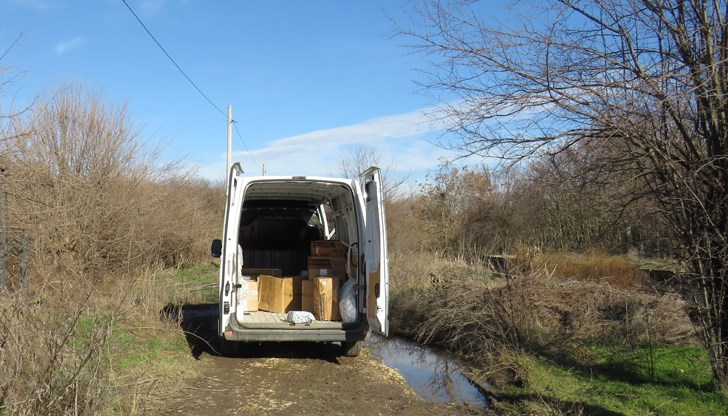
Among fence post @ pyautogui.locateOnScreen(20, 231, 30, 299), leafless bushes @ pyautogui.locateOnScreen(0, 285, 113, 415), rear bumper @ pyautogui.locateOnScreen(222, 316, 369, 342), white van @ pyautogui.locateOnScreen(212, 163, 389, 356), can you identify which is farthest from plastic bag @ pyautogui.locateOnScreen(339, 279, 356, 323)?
leafless bushes @ pyautogui.locateOnScreen(0, 285, 113, 415)

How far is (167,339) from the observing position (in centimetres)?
871

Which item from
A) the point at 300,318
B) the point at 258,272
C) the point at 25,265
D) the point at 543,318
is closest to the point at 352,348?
the point at 300,318

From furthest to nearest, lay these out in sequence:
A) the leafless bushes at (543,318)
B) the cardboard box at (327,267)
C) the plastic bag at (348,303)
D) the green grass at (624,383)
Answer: the cardboard box at (327,267) < the leafless bushes at (543,318) < the plastic bag at (348,303) < the green grass at (624,383)

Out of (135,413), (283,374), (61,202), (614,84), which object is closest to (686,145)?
(614,84)

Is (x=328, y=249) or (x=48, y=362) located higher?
(x=328, y=249)

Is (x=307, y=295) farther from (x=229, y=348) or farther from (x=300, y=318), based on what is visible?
(x=229, y=348)

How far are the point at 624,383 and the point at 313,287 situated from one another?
3.96 meters

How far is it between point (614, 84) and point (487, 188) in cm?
1795

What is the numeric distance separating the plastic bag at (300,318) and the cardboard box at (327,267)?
770 millimetres

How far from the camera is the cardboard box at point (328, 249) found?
913 centimetres

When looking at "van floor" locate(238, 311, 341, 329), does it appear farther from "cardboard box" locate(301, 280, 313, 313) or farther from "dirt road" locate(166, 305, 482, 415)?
"dirt road" locate(166, 305, 482, 415)

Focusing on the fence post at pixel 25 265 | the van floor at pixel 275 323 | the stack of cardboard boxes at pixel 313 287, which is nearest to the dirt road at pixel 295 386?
the van floor at pixel 275 323

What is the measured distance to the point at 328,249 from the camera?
9.16 m

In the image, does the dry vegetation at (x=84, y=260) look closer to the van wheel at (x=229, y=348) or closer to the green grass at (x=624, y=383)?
the van wheel at (x=229, y=348)
